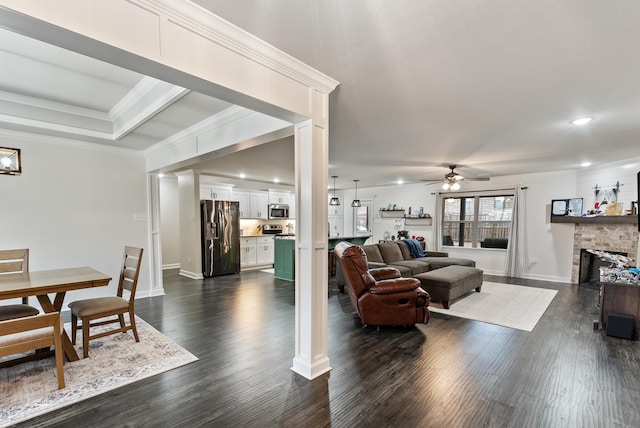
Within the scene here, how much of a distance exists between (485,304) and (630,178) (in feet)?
12.1

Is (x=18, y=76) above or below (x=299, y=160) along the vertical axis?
above

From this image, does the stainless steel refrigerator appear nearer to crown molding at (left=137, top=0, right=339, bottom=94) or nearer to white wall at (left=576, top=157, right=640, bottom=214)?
crown molding at (left=137, top=0, right=339, bottom=94)

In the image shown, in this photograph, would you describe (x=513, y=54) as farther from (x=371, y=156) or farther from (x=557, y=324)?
(x=557, y=324)

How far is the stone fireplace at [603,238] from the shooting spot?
5445mm

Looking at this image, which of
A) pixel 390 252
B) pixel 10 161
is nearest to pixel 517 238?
pixel 390 252

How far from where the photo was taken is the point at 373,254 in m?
5.90

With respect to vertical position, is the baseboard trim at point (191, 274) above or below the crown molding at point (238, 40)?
below

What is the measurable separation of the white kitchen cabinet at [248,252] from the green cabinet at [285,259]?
1.37 m

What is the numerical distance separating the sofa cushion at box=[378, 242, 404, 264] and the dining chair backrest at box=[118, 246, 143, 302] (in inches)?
174

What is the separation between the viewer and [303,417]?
202cm

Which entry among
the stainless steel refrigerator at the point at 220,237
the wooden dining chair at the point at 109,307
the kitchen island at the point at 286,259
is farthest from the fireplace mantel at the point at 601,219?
the wooden dining chair at the point at 109,307

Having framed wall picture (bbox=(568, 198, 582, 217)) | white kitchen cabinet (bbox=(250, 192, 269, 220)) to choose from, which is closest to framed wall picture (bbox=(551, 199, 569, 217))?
framed wall picture (bbox=(568, 198, 582, 217))

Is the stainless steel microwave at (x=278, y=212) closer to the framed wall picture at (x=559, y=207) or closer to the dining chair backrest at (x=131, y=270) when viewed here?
the dining chair backrest at (x=131, y=270)

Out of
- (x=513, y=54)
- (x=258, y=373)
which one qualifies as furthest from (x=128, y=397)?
(x=513, y=54)
